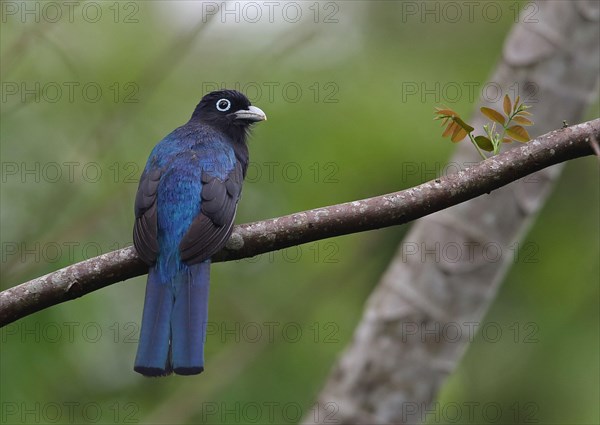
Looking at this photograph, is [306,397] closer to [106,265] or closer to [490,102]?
[490,102]

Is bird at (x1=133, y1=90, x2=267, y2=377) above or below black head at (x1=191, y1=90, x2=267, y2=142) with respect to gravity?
below

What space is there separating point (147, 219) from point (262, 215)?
2.04 m

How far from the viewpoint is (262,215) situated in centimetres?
633

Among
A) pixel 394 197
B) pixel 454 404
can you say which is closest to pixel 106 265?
pixel 394 197

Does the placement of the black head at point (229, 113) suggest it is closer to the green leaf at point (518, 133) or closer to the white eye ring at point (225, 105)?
the white eye ring at point (225, 105)

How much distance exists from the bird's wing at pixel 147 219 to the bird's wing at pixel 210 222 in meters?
0.17

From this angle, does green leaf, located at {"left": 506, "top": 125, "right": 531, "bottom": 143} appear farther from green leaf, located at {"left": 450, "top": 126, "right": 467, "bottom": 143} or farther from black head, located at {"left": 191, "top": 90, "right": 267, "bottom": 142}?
black head, located at {"left": 191, "top": 90, "right": 267, "bottom": 142}

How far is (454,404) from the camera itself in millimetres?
6277

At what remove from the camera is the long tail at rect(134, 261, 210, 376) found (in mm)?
3820

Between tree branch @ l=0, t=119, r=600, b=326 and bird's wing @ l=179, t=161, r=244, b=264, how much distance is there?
1.51 feet

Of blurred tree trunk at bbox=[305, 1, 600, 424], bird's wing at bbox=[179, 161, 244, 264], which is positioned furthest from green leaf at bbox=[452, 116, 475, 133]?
blurred tree trunk at bbox=[305, 1, 600, 424]

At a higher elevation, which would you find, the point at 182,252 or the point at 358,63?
the point at 358,63

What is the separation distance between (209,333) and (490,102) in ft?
8.12

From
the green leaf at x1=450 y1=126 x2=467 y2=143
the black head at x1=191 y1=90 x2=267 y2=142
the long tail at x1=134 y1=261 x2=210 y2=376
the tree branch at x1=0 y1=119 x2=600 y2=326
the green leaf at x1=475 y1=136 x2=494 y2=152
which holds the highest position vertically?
the black head at x1=191 y1=90 x2=267 y2=142
